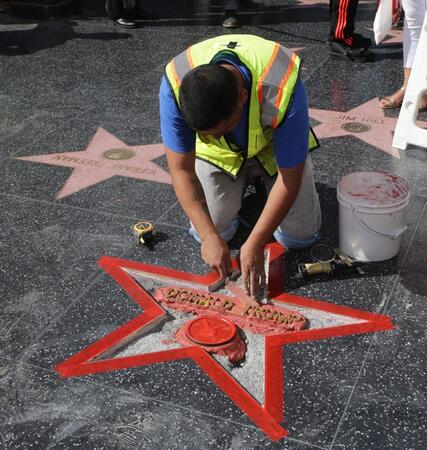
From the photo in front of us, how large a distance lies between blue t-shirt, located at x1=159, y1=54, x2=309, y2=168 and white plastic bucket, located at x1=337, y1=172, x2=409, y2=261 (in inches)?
20.9

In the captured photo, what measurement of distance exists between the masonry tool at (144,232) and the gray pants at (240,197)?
33cm

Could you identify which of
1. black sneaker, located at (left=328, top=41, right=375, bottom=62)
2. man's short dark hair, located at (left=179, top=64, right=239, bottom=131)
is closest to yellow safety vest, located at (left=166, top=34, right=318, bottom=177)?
man's short dark hair, located at (left=179, top=64, right=239, bottom=131)

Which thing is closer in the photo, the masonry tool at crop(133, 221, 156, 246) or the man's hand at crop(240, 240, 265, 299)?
the man's hand at crop(240, 240, 265, 299)

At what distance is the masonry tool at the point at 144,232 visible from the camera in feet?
11.6

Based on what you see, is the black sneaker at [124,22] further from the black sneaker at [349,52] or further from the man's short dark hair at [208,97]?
the man's short dark hair at [208,97]

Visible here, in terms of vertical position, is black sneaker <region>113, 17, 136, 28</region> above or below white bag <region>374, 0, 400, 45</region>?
below

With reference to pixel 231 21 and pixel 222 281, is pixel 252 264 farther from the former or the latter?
pixel 231 21

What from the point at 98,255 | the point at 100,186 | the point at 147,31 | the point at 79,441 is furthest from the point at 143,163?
the point at 147,31

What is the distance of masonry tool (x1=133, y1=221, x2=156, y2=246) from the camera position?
353 centimetres

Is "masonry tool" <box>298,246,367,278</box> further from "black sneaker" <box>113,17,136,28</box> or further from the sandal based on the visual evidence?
"black sneaker" <box>113,17,136,28</box>

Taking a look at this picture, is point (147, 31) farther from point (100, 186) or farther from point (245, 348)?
point (245, 348)

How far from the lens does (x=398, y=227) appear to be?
326cm

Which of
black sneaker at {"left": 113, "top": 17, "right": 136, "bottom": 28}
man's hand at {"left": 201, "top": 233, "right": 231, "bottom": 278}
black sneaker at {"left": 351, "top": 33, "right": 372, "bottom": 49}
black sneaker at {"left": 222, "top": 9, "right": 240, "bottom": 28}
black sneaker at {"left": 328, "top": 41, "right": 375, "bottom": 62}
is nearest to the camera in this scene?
man's hand at {"left": 201, "top": 233, "right": 231, "bottom": 278}

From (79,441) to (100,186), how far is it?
2.02 m
